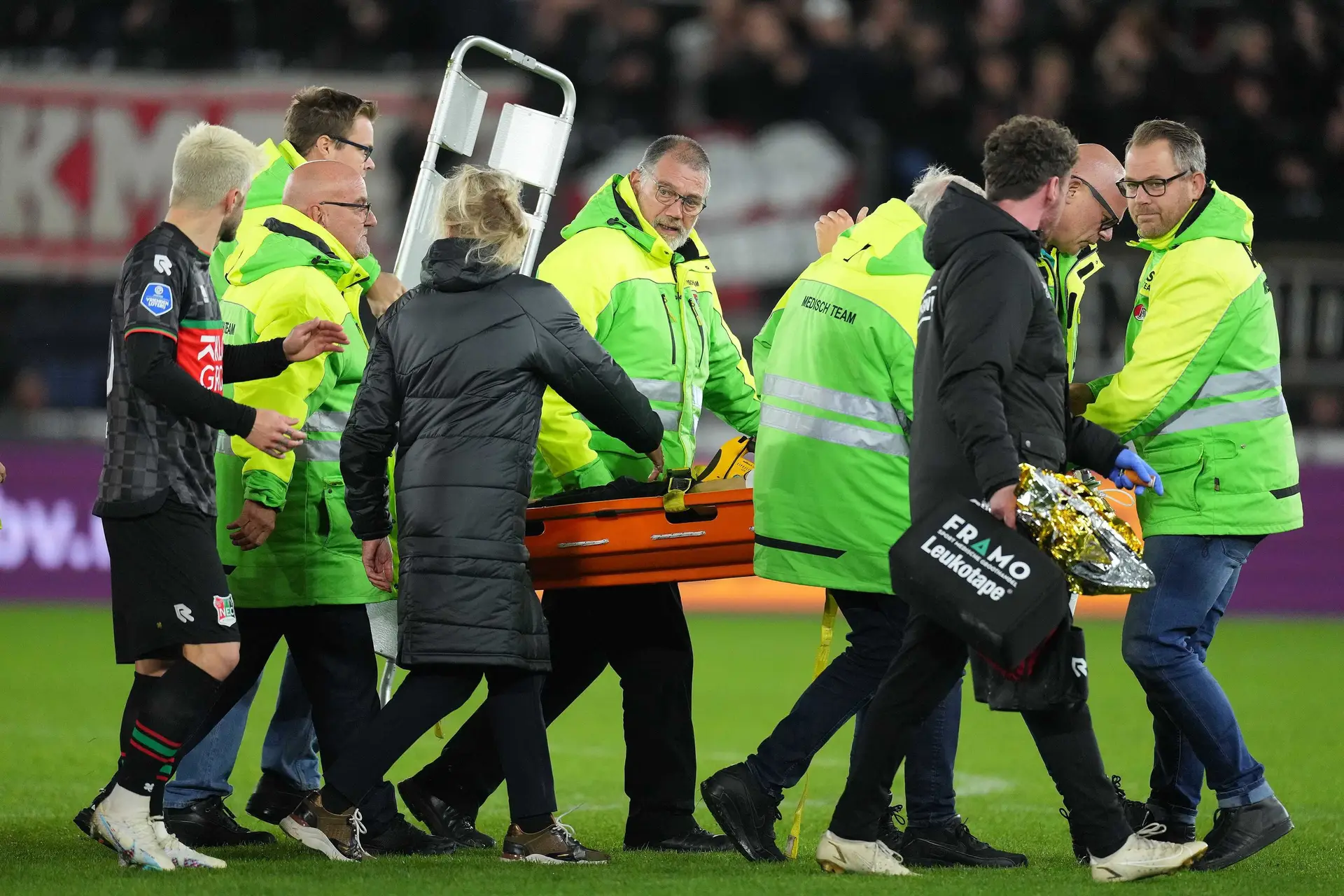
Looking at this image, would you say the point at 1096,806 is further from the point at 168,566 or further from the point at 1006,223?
the point at 168,566

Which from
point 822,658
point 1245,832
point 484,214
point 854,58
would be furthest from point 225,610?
point 854,58

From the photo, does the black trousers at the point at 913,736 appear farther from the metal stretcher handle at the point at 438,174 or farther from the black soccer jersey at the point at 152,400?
the metal stretcher handle at the point at 438,174

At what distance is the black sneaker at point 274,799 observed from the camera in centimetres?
571

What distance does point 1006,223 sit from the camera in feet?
15.3

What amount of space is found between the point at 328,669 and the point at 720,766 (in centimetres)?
232

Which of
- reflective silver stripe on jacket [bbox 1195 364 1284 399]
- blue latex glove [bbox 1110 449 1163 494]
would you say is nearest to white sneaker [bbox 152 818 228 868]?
blue latex glove [bbox 1110 449 1163 494]

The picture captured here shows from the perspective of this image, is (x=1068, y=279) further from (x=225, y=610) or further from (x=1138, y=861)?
(x=225, y=610)

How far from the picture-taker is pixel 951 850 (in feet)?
17.1

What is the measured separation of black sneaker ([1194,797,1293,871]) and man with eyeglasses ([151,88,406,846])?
2720 mm

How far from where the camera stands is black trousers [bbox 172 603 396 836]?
5320 millimetres

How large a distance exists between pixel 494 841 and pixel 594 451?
4.01ft

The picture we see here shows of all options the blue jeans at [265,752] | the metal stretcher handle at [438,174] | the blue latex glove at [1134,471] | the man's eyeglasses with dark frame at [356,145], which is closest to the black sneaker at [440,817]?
the blue jeans at [265,752]

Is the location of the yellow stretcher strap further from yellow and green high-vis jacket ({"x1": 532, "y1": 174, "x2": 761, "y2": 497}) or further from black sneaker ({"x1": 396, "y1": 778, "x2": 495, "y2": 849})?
black sneaker ({"x1": 396, "y1": 778, "x2": 495, "y2": 849})

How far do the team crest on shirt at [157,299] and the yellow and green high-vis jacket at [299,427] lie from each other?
0.59 meters
